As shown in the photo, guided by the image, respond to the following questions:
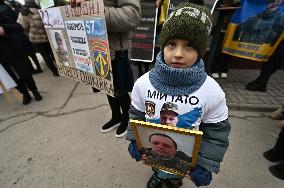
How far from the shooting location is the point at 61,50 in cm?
221

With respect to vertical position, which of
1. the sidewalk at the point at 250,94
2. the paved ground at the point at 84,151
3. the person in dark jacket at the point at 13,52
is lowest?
the paved ground at the point at 84,151

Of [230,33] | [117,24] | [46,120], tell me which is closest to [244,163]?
[117,24]

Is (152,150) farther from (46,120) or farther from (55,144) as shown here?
(46,120)

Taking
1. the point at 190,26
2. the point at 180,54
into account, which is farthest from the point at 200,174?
the point at 190,26

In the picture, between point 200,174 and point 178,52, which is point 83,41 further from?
point 200,174

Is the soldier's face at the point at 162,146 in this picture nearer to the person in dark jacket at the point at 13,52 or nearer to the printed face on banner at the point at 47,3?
the printed face on banner at the point at 47,3

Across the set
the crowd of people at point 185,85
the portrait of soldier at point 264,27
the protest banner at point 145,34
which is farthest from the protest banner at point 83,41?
the portrait of soldier at point 264,27

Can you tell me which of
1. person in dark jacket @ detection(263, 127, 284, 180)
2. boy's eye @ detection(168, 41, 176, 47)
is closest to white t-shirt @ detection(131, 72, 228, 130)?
boy's eye @ detection(168, 41, 176, 47)

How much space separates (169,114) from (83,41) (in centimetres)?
122

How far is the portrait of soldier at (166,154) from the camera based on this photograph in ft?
3.36

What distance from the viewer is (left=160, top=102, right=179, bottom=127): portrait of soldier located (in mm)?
1071

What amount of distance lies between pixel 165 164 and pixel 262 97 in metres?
2.70

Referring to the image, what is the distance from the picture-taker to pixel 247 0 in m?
2.85

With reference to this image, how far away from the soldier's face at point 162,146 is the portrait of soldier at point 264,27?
2697 mm
